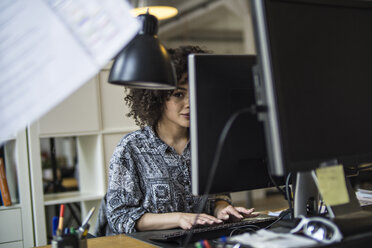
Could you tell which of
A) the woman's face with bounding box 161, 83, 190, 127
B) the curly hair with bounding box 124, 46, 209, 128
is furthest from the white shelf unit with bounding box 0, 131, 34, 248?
the woman's face with bounding box 161, 83, 190, 127

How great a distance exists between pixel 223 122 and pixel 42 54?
10.4 feet

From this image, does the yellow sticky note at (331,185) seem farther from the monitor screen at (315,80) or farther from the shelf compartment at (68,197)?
the shelf compartment at (68,197)

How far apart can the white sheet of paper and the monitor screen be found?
→ 6.28ft

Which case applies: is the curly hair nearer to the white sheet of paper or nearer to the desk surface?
the desk surface

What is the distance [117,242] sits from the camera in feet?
4.09

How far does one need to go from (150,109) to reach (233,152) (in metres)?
0.76

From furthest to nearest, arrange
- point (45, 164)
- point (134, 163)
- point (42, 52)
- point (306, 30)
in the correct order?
1. point (42, 52)
2. point (45, 164)
3. point (134, 163)
4. point (306, 30)

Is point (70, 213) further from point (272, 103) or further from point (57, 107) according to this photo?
point (272, 103)

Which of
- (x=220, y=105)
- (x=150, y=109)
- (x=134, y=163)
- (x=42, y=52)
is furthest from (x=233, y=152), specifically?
(x=42, y=52)

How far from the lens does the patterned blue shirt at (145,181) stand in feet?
4.84

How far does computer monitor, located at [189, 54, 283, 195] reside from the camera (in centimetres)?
102

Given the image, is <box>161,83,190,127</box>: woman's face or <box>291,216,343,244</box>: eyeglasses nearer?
<box>291,216,343,244</box>: eyeglasses

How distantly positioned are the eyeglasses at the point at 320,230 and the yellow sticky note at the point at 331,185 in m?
0.05

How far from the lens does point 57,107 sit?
2.53m
